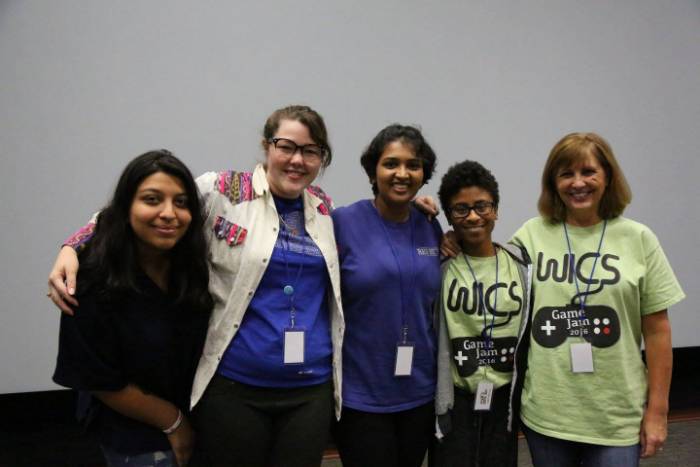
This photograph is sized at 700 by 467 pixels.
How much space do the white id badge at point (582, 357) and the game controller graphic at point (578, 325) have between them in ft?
0.08

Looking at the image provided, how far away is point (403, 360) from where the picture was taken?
1.37m

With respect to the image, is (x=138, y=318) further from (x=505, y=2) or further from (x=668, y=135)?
(x=668, y=135)

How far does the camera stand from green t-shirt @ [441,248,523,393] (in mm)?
1392

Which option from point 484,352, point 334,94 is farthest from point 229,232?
point 334,94

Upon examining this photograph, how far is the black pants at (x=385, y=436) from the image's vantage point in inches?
52.6

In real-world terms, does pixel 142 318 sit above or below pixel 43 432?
above

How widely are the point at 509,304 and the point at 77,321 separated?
4.07ft

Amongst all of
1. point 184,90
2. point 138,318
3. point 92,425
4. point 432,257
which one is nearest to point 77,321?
point 138,318

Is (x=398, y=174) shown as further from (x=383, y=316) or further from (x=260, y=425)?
(x=260, y=425)

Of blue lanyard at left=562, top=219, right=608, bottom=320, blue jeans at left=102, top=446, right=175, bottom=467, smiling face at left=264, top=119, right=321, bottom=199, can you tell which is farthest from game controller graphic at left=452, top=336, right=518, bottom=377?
blue jeans at left=102, top=446, right=175, bottom=467

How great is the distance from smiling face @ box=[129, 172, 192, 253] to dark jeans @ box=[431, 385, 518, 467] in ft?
3.36

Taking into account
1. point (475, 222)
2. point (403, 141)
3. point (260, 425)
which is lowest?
point (260, 425)

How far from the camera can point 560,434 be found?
1.29 metres

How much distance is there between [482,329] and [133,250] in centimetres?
108
